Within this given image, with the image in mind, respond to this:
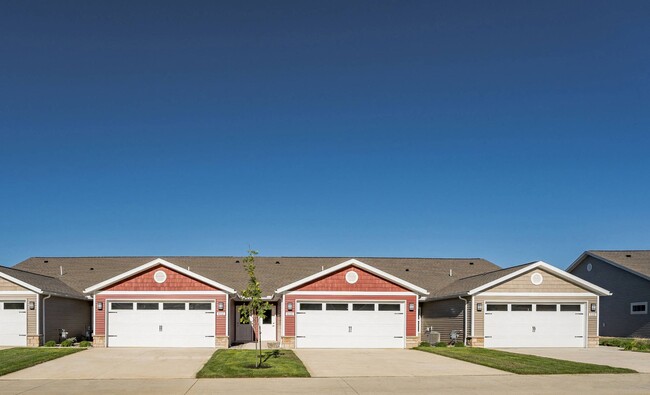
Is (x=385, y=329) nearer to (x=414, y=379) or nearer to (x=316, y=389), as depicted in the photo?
(x=414, y=379)

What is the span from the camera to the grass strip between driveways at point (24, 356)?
59.4 ft

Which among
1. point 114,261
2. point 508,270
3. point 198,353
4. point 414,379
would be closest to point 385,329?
point 508,270

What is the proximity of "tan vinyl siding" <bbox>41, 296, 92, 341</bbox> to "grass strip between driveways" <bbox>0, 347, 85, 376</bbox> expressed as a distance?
266 centimetres

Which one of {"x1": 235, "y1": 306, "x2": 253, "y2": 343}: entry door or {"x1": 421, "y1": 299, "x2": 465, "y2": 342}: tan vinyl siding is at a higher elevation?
{"x1": 421, "y1": 299, "x2": 465, "y2": 342}: tan vinyl siding

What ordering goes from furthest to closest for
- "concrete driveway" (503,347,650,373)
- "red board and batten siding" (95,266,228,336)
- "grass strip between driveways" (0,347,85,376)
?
"red board and batten siding" (95,266,228,336) < "concrete driveway" (503,347,650,373) < "grass strip between driveways" (0,347,85,376)

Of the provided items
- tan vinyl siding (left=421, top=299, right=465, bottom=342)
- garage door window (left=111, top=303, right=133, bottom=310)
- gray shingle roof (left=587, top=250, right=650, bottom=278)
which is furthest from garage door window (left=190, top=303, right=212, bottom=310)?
gray shingle roof (left=587, top=250, right=650, bottom=278)

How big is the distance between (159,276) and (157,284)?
0.36 m

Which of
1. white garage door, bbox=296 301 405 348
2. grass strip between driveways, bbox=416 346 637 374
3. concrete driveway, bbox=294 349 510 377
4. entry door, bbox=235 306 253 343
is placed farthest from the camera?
entry door, bbox=235 306 253 343

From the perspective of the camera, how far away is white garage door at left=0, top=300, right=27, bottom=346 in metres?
25.8

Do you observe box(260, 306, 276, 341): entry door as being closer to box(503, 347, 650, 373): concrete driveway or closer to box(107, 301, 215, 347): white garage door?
box(107, 301, 215, 347): white garage door

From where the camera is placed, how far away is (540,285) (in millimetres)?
27328

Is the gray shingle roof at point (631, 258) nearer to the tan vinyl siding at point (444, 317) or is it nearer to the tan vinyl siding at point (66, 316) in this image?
the tan vinyl siding at point (444, 317)

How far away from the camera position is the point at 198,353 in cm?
2297

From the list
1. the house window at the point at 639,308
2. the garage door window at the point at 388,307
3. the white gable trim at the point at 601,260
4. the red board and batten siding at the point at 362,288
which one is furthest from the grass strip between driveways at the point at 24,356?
the white gable trim at the point at 601,260
